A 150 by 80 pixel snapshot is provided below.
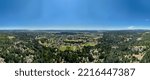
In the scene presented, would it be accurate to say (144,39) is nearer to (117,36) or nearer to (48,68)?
(117,36)

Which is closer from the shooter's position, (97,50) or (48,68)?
(48,68)

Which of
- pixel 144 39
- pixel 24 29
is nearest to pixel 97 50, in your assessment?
pixel 144 39

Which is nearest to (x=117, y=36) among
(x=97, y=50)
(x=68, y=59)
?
(x=97, y=50)

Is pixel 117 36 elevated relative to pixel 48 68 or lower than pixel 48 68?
elevated

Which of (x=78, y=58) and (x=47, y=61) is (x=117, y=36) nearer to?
(x=78, y=58)

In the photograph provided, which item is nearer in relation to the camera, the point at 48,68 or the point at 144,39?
the point at 48,68

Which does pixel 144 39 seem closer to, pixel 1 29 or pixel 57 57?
pixel 57 57
